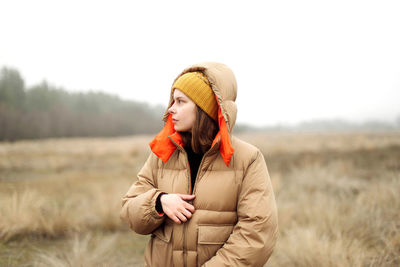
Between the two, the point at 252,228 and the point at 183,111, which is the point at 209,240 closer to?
the point at 252,228

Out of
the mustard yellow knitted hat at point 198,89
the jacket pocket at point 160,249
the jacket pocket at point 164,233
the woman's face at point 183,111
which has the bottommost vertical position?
the jacket pocket at point 160,249

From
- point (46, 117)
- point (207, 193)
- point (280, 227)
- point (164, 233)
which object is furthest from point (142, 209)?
point (46, 117)

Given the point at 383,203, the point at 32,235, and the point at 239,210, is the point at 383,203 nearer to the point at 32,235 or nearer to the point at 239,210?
the point at 239,210

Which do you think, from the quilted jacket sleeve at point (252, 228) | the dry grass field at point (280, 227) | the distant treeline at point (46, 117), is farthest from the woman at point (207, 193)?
the distant treeline at point (46, 117)

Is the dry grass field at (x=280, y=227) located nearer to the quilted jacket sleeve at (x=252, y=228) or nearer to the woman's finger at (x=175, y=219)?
the quilted jacket sleeve at (x=252, y=228)

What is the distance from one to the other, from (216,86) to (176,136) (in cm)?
43

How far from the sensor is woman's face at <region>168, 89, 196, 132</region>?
1.71 metres

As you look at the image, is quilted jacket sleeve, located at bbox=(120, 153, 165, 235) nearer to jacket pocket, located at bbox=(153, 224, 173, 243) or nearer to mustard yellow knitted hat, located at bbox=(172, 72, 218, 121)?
jacket pocket, located at bbox=(153, 224, 173, 243)

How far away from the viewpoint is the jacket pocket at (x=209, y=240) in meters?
1.56

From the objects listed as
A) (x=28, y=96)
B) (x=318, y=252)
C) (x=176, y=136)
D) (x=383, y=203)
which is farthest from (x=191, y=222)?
(x=28, y=96)

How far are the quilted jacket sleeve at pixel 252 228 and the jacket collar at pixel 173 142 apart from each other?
0.20 meters

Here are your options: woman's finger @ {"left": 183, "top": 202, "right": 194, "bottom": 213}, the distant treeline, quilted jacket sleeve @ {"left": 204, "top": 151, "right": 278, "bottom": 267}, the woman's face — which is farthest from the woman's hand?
the distant treeline

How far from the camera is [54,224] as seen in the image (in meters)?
4.04

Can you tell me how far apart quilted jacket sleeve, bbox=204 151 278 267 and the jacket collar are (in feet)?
0.66
